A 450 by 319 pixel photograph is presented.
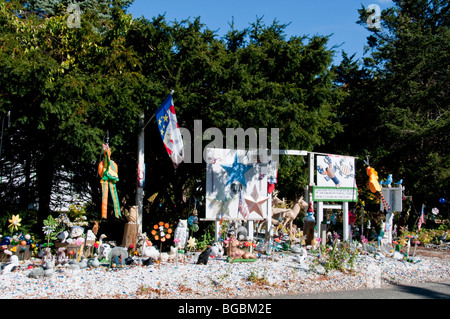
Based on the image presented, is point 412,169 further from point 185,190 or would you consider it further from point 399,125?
point 185,190

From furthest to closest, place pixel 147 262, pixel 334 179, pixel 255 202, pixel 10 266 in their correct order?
pixel 334 179 → pixel 255 202 → pixel 147 262 → pixel 10 266

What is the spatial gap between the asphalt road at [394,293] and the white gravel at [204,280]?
28 centimetres

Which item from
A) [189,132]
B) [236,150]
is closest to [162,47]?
[189,132]

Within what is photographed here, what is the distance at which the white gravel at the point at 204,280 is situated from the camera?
705 centimetres

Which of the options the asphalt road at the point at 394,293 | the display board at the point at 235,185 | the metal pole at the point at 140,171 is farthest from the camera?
the display board at the point at 235,185

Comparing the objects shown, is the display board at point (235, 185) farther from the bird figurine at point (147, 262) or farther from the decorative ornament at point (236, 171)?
the bird figurine at point (147, 262)

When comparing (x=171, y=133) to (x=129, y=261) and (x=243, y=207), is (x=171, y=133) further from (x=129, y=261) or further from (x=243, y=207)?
(x=243, y=207)

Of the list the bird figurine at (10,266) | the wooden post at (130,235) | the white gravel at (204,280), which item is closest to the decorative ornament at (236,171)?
the white gravel at (204,280)

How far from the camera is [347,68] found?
72.2 ft

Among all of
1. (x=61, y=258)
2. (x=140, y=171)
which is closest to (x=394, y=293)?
(x=61, y=258)

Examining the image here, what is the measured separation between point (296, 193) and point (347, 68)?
712cm

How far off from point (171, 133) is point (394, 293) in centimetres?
541

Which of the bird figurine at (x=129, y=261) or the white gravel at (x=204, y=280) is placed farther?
the bird figurine at (x=129, y=261)

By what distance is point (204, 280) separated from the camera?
7.85m
